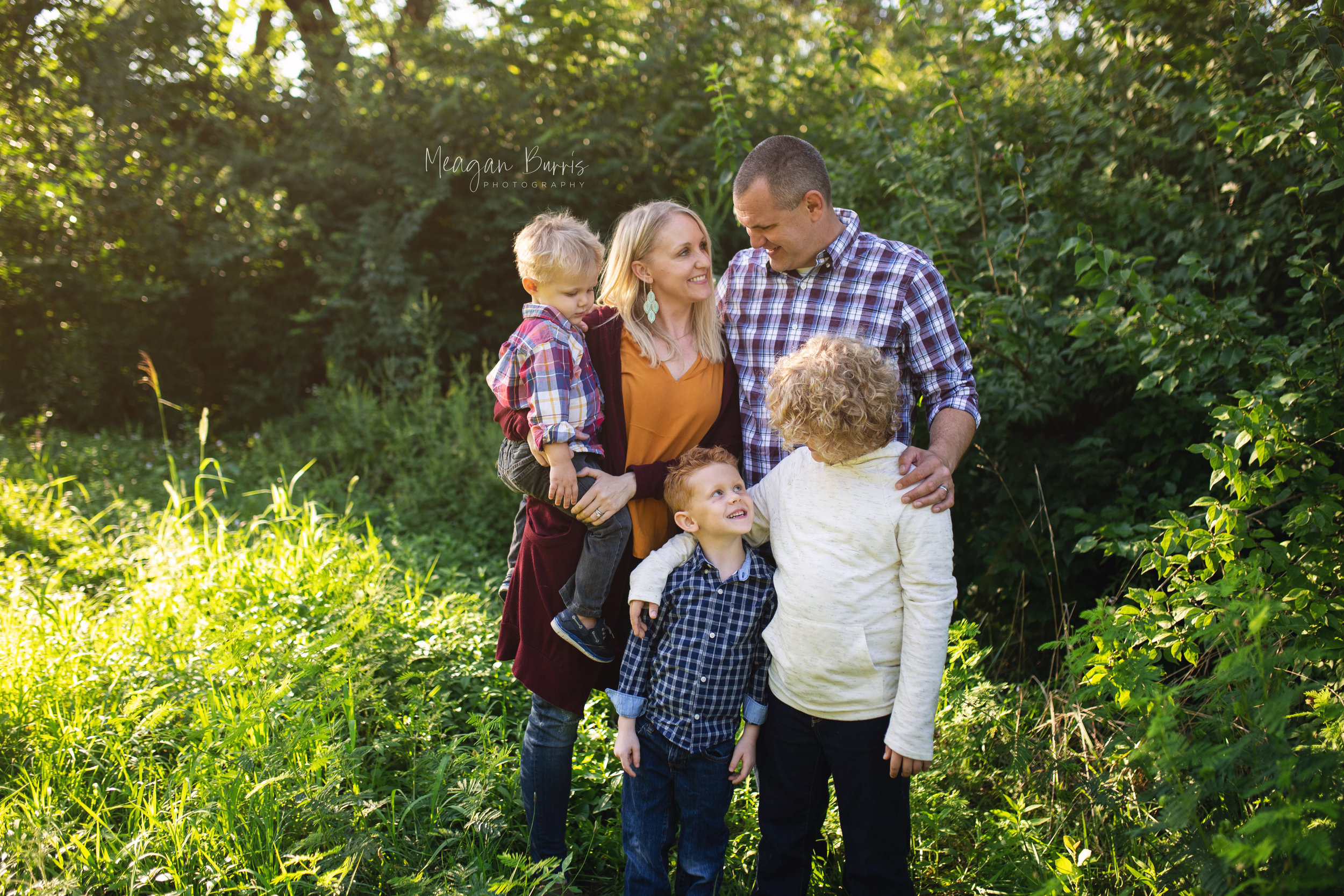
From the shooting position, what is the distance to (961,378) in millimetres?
2365

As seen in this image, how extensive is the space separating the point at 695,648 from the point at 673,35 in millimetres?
6206

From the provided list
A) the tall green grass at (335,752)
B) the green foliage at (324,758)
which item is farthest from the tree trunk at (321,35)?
the green foliage at (324,758)

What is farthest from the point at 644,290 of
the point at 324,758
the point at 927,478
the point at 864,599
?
the point at 324,758

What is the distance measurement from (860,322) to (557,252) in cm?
88

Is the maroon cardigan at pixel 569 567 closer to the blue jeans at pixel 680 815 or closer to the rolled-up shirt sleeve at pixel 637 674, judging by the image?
the rolled-up shirt sleeve at pixel 637 674

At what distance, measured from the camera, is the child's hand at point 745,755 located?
2.14 metres

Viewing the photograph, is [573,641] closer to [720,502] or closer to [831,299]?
[720,502]

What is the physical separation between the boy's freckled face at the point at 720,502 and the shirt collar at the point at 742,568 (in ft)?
0.30

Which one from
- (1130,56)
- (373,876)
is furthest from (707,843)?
(1130,56)

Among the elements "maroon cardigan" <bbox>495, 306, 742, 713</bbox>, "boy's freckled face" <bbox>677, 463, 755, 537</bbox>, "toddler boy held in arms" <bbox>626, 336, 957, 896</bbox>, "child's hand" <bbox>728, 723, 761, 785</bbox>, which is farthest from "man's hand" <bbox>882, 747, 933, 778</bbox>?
"maroon cardigan" <bbox>495, 306, 742, 713</bbox>

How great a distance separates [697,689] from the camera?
2.14 m

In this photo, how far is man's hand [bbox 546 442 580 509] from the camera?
219 cm

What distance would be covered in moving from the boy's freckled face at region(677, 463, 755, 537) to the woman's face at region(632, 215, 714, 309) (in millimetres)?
530

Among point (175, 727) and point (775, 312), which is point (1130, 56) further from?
point (175, 727)
